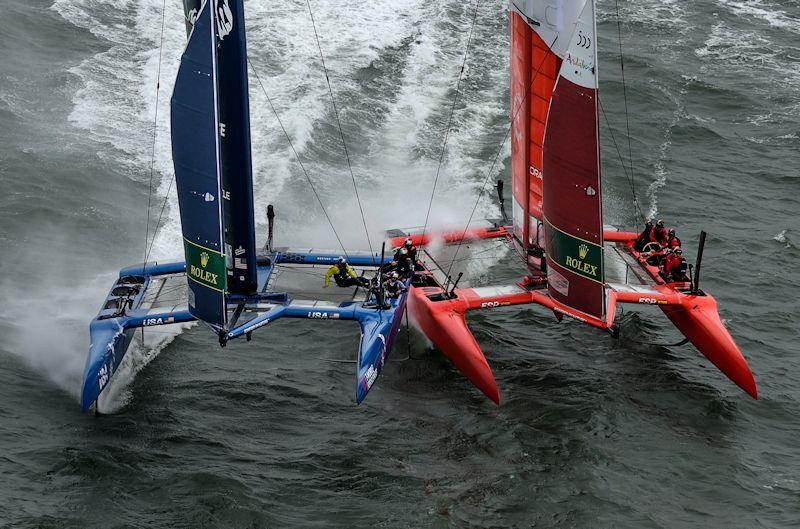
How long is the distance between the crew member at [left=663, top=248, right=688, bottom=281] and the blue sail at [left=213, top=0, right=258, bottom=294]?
595cm

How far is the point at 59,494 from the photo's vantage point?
11672mm

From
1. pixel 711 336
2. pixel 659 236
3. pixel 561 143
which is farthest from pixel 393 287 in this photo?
pixel 659 236

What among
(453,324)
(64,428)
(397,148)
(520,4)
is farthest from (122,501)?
(397,148)

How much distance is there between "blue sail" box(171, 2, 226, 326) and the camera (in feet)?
39.2

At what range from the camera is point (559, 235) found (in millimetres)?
14570

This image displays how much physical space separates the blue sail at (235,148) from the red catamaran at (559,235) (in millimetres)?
2684

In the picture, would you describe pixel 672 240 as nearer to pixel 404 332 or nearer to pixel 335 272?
pixel 404 332

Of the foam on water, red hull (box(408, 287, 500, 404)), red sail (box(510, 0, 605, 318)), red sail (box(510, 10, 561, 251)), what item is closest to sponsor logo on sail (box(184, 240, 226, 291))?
red hull (box(408, 287, 500, 404))

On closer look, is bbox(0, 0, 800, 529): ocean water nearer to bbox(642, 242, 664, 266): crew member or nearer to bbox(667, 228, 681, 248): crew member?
bbox(642, 242, 664, 266): crew member

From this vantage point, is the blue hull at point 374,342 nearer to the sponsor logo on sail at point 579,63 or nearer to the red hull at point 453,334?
the red hull at point 453,334

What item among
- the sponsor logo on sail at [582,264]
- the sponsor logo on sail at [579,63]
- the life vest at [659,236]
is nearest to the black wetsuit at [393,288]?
the sponsor logo on sail at [582,264]

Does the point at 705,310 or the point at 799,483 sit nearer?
the point at 799,483

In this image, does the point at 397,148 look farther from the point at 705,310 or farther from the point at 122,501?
the point at 122,501

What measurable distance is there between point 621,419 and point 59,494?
6763 millimetres
